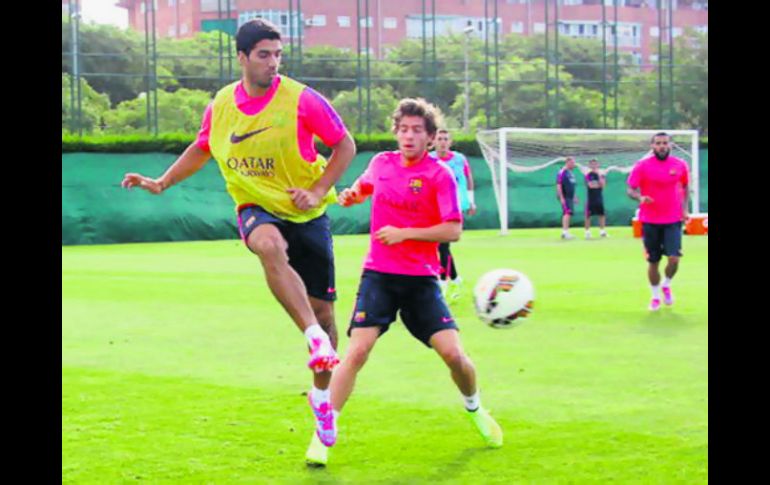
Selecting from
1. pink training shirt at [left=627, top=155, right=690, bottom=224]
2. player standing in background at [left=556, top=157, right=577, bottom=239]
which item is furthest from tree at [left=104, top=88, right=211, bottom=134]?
pink training shirt at [left=627, top=155, right=690, bottom=224]

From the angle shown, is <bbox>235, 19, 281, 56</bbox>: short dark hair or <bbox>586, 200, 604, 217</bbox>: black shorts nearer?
<bbox>235, 19, 281, 56</bbox>: short dark hair

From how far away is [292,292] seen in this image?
282 inches

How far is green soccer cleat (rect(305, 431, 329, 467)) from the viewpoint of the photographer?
7.13m

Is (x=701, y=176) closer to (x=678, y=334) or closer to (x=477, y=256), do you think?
(x=477, y=256)

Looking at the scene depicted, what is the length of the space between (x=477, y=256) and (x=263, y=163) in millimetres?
19449

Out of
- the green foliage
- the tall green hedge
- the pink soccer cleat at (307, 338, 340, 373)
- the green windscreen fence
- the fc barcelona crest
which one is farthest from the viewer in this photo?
the green foliage

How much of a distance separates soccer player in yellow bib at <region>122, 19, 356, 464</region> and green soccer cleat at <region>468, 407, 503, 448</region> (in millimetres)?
947

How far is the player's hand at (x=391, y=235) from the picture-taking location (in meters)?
7.45

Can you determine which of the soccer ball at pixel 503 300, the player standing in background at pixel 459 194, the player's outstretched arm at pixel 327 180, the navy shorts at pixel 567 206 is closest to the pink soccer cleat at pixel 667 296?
the player standing in background at pixel 459 194

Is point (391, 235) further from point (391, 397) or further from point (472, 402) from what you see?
point (391, 397)

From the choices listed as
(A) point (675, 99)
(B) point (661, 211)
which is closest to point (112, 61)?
(A) point (675, 99)

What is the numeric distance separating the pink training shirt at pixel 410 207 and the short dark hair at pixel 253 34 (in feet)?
3.26

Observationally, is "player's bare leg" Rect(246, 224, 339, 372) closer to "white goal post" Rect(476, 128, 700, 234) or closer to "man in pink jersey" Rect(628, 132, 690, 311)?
"man in pink jersey" Rect(628, 132, 690, 311)

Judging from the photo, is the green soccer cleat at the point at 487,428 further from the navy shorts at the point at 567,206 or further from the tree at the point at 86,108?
the tree at the point at 86,108
